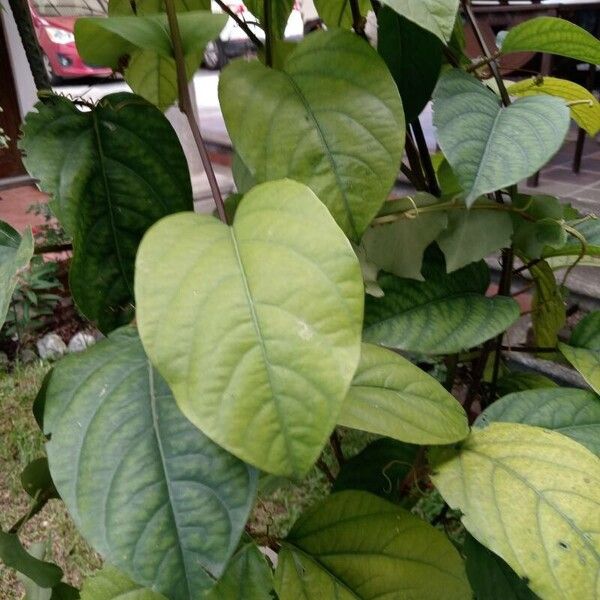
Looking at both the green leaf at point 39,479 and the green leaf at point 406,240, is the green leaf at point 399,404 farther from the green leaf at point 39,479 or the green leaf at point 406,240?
the green leaf at point 39,479

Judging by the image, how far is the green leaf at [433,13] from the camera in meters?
0.42

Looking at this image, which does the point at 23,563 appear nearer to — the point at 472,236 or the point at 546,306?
the point at 472,236

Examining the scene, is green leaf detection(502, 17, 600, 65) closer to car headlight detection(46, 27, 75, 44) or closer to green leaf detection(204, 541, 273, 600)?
green leaf detection(204, 541, 273, 600)

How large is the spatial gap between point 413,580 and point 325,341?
27cm

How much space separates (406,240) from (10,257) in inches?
12.5

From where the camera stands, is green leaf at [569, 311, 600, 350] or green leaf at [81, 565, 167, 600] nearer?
green leaf at [81, 565, 167, 600]

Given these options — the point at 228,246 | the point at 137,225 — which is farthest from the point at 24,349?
the point at 228,246

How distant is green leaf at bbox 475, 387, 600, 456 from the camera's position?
23.0 inches

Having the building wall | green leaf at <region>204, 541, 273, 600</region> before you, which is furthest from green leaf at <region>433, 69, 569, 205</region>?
the building wall

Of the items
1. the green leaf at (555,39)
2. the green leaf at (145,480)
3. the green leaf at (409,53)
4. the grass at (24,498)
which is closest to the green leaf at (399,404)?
the green leaf at (145,480)

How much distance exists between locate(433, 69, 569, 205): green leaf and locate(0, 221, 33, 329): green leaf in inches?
11.9

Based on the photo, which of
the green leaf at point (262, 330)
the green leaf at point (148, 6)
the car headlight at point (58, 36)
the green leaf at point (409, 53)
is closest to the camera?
the green leaf at point (262, 330)

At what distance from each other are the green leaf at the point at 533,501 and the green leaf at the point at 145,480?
0.59 ft

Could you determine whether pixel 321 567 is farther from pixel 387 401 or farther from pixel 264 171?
pixel 264 171
